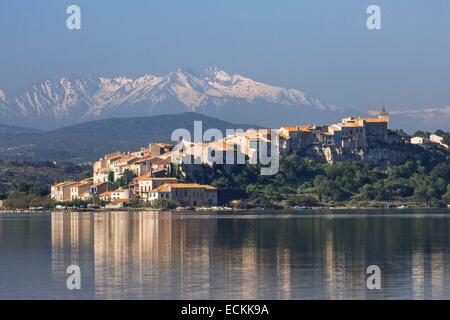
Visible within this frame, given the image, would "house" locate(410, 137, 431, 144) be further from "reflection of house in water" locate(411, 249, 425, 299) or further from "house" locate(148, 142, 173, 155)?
"reflection of house in water" locate(411, 249, 425, 299)

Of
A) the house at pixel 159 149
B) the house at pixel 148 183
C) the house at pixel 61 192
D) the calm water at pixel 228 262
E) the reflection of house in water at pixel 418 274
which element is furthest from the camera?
the house at pixel 159 149

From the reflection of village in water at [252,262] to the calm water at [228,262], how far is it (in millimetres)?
32

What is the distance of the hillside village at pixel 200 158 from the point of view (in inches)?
4702

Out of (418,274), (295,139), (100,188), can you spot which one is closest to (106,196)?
(100,188)

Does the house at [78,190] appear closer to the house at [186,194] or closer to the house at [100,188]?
the house at [100,188]

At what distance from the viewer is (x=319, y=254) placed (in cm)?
4484

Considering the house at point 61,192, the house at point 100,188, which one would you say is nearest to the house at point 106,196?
the house at point 100,188

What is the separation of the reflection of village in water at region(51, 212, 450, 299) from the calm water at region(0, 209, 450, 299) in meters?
0.03

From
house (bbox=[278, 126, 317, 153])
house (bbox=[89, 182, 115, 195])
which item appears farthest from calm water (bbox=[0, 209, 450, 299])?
house (bbox=[278, 126, 317, 153])

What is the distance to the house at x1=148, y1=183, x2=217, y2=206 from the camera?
118 m

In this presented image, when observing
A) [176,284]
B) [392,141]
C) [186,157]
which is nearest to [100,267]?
[176,284]

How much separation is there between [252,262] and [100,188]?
86.7 meters

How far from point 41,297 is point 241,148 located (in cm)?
9945
